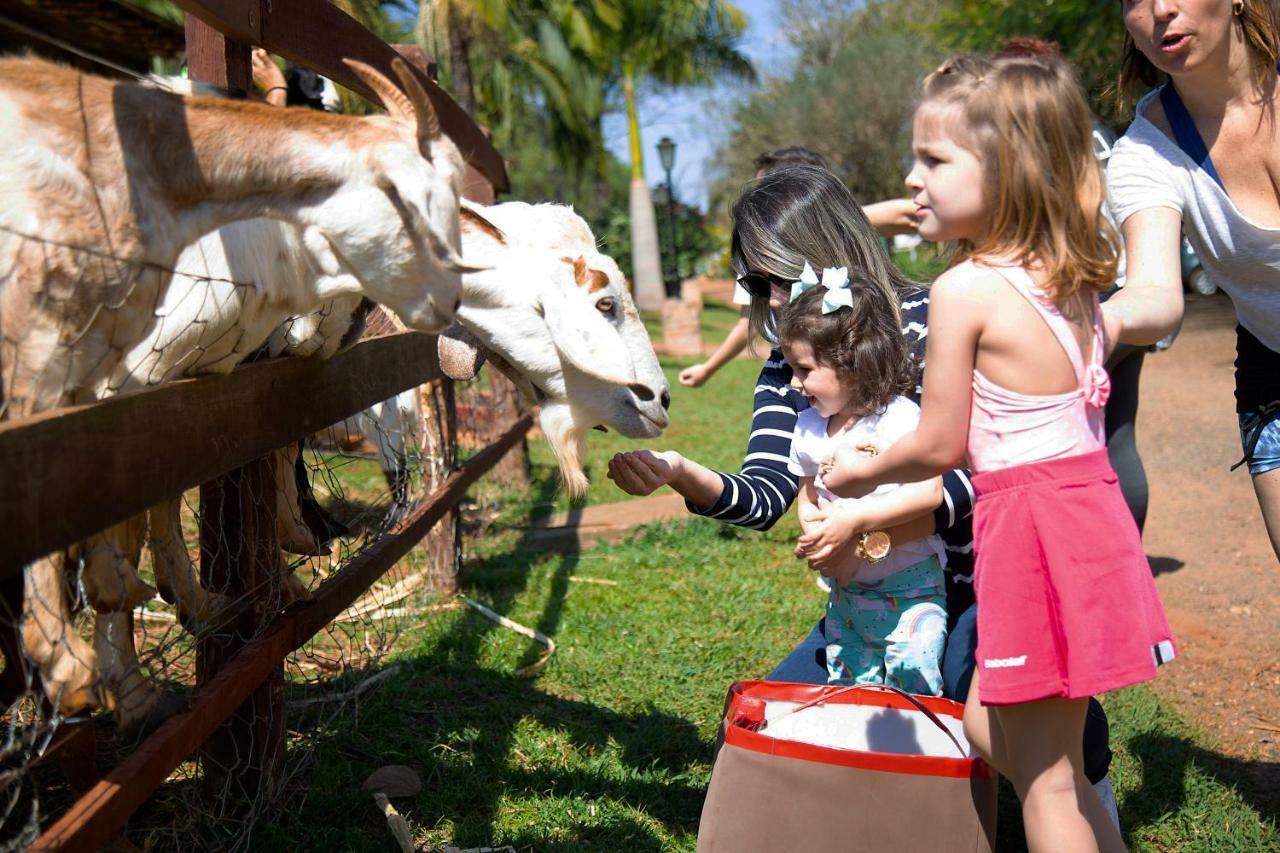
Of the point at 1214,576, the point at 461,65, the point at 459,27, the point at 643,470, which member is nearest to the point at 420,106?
the point at 643,470

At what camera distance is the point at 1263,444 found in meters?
2.51

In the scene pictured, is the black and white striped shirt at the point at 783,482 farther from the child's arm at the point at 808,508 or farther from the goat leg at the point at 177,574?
the goat leg at the point at 177,574

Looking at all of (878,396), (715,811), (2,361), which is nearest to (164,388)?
(2,361)

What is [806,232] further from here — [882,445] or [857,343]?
[882,445]

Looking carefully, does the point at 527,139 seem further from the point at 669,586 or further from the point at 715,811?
the point at 715,811

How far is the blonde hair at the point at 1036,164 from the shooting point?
1.84 meters

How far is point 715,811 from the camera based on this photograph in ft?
6.77

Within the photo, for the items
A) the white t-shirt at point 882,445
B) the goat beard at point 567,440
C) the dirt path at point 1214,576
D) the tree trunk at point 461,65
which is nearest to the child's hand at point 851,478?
the white t-shirt at point 882,445

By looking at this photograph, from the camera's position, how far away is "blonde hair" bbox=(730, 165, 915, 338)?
2.76 m

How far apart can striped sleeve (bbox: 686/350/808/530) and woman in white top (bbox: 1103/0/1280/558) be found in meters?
0.93

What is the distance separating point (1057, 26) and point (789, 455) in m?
13.9

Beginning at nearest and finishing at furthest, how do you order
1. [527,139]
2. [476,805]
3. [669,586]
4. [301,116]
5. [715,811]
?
[301,116]
[715,811]
[476,805]
[669,586]
[527,139]

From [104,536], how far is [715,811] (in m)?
1.20

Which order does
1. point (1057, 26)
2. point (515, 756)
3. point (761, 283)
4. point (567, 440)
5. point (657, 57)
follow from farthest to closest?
point (657, 57) → point (1057, 26) → point (515, 756) → point (761, 283) → point (567, 440)
